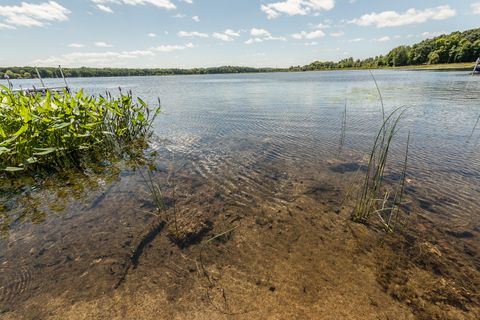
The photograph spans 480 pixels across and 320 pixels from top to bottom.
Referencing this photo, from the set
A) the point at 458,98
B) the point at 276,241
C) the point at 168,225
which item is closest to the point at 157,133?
the point at 168,225

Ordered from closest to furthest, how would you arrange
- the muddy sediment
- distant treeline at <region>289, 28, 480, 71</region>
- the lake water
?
the muddy sediment → the lake water → distant treeline at <region>289, 28, 480, 71</region>

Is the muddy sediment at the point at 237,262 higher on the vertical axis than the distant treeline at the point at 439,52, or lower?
lower

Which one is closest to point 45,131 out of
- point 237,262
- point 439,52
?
point 237,262

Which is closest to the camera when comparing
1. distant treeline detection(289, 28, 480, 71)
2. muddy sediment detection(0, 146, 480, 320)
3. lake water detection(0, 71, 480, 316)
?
muddy sediment detection(0, 146, 480, 320)

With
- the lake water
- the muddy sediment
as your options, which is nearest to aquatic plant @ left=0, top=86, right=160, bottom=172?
the lake water

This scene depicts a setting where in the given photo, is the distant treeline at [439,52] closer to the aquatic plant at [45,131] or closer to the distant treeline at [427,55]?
the distant treeline at [427,55]

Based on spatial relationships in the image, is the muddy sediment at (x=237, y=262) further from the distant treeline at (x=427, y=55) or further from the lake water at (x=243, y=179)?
the distant treeline at (x=427, y=55)

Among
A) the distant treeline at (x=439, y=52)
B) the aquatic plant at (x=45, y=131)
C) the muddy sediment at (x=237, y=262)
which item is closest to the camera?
the muddy sediment at (x=237, y=262)

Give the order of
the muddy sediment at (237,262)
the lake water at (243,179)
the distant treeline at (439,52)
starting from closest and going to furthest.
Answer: the muddy sediment at (237,262) → the lake water at (243,179) → the distant treeline at (439,52)

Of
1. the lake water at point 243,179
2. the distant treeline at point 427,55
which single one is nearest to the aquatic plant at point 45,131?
the lake water at point 243,179

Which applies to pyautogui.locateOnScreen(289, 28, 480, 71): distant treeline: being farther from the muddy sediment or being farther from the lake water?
the muddy sediment

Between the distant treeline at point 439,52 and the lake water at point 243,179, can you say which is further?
the distant treeline at point 439,52

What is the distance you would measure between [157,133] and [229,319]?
10344 millimetres

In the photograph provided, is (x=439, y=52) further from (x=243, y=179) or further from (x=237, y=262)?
(x=237, y=262)
